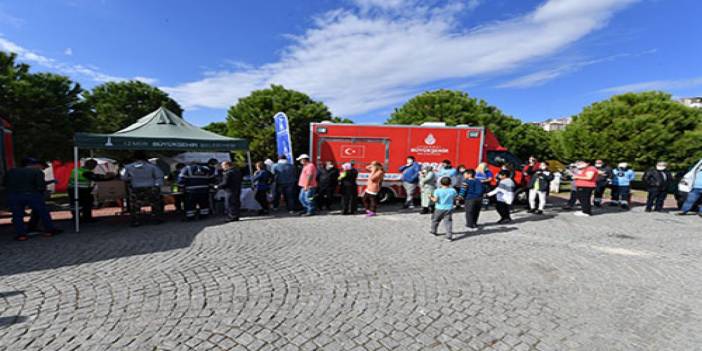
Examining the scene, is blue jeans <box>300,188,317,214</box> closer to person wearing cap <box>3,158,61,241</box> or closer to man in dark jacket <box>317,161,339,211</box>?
man in dark jacket <box>317,161,339,211</box>

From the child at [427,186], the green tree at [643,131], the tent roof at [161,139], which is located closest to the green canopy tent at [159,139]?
the tent roof at [161,139]

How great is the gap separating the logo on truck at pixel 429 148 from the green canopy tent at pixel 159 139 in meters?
5.17

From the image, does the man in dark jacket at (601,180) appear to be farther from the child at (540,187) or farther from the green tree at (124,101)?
the green tree at (124,101)

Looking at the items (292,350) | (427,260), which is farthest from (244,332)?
(427,260)

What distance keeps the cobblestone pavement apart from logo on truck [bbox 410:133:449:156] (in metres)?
3.74

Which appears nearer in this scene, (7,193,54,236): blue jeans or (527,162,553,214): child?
(7,193,54,236): blue jeans

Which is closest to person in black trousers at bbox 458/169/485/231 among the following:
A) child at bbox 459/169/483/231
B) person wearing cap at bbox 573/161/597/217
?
child at bbox 459/169/483/231

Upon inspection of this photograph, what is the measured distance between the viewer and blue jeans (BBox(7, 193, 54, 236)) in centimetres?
544

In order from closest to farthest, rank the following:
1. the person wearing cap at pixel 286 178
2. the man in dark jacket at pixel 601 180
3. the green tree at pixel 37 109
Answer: the person wearing cap at pixel 286 178 < the man in dark jacket at pixel 601 180 < the green tree at pixel 37 109

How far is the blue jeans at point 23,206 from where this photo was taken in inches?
214

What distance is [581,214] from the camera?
840 centimetres

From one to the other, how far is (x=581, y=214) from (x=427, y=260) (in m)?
6.81

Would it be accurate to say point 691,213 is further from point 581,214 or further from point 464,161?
point 464,161

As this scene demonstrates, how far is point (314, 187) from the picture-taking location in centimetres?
785
